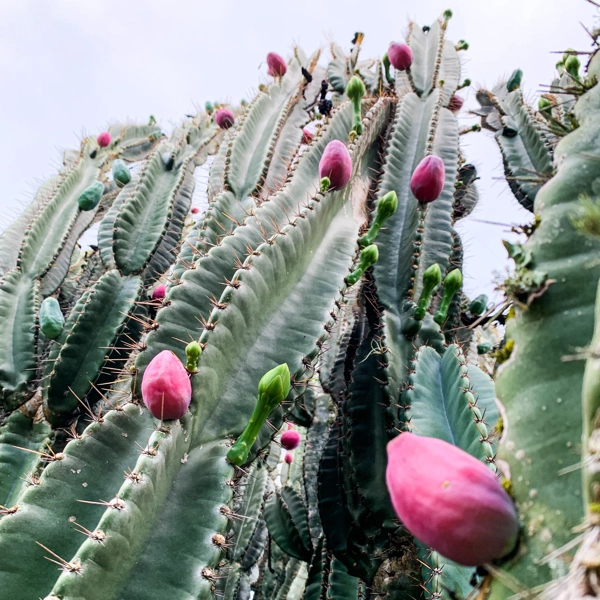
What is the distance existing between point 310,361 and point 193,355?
36cm

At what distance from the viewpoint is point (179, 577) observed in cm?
99

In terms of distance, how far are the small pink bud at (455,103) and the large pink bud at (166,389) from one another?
238 cm

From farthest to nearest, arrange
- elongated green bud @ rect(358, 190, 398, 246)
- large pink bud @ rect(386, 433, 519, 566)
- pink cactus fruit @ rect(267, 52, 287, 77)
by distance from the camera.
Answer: pink cactus fruit @ rect(267, 52, 287, 77)
elongated green bud @ rect(358, 190, 398, 246)
large pink bud @ rect(386, 433, 519, 566)

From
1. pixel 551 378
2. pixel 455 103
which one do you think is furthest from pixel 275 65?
pixel 551 378

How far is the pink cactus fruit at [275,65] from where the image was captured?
303cm

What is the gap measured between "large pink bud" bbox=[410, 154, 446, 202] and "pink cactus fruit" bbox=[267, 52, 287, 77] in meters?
1.64

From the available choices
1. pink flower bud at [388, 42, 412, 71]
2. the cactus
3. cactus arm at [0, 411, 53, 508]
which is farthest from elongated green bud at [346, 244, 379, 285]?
pink flower bud at [388, 42, 412, 71]

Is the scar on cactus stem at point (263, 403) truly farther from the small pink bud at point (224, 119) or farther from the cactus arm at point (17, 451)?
the small pink bud at point (224, 119)

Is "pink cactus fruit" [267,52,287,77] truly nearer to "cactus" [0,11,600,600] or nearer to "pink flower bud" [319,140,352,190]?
"cactus" [0,11,600,600]

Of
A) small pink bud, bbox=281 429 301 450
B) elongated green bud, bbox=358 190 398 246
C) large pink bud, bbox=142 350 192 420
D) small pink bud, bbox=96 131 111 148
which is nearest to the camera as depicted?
large pink bud, bbox=142 350 192 420

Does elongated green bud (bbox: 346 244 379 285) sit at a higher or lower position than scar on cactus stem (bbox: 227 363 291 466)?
higher

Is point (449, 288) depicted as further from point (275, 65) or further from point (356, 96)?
point (275, 65)

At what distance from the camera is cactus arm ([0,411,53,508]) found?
74.8 inches

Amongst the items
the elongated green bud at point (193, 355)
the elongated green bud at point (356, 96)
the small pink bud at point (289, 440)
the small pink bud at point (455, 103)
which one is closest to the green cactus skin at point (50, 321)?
the small pink bud at point (289, 440)
